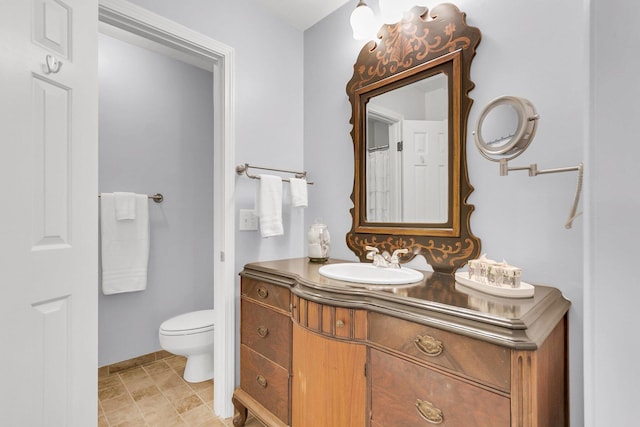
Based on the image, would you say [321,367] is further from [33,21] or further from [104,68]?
[104,68]

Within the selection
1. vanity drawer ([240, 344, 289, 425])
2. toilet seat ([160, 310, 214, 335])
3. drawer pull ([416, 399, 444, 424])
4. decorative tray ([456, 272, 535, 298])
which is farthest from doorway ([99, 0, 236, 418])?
decorative tray ([456, 272, 535, 298])

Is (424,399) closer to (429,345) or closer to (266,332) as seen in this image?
(429,345)

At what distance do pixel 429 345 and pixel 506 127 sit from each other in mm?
859

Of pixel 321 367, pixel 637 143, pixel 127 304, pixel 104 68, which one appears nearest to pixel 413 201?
pixel 321 367

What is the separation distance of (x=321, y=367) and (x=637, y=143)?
1.11 meters

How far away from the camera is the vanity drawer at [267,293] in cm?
137

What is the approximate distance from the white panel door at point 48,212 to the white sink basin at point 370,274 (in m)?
0.91

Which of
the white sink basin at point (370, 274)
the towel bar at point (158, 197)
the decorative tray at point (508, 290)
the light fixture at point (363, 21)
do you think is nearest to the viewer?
the decorative tray at point (508, 290)

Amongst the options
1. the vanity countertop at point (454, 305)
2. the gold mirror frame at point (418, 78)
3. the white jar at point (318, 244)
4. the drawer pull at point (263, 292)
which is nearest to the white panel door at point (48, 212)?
the drawer pull at point (263, 292)

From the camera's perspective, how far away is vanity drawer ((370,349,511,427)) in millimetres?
751

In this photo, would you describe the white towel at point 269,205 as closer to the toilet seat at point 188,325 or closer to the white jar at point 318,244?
the white jar at point 318,244

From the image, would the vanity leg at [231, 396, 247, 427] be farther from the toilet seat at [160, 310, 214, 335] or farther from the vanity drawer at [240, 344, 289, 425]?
the toilet seat at [160, 310, 214, 335]

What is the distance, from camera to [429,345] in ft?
2.83

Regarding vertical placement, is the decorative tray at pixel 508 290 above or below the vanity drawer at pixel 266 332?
above
